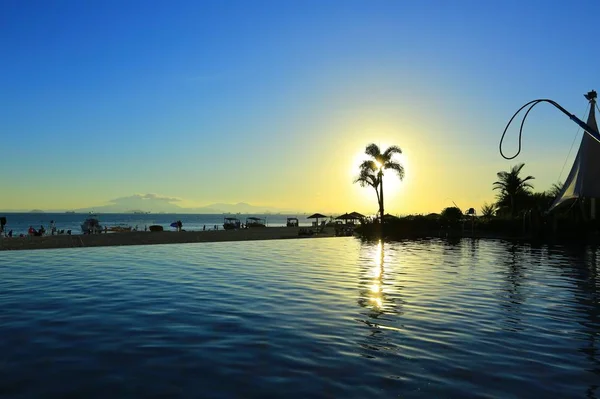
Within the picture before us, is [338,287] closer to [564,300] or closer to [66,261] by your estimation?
[564,300]

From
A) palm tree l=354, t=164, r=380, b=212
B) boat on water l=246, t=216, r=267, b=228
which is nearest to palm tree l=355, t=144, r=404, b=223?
palm tree l=354, t=164, r=380, b=212

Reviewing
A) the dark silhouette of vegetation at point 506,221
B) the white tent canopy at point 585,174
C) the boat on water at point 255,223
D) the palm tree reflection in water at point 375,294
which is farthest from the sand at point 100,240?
the boat on water at point 255,223

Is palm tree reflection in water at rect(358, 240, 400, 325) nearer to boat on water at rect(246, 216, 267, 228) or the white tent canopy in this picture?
the white tent canopy

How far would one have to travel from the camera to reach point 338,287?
14406mm

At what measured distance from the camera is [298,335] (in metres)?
8.49

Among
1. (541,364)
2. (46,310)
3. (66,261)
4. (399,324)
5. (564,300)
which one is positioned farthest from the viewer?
(66,261)

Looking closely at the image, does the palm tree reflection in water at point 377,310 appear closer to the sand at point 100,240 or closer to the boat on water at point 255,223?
the sand at point 100,240

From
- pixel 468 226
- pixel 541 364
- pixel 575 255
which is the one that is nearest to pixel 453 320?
pixel 541 364

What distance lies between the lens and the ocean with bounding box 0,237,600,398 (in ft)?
19.7

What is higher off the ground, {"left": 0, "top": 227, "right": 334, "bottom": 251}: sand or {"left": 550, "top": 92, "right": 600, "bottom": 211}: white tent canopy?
{"left": 550, "top": 92, "right": 600, "bottom": 211}: white tent canopy

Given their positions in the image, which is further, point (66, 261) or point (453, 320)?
point (66, 261)

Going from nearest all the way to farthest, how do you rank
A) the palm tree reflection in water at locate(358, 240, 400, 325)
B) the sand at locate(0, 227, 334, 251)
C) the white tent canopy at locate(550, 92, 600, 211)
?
the palm tree reflection in water at locate(358, 240, 400, 325)
the sand at locate(0, 227, 334, 251)
the white tent canopy at locate(550, 92, 600, 211)

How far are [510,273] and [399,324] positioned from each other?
1084cm

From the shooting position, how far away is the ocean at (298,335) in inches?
237
